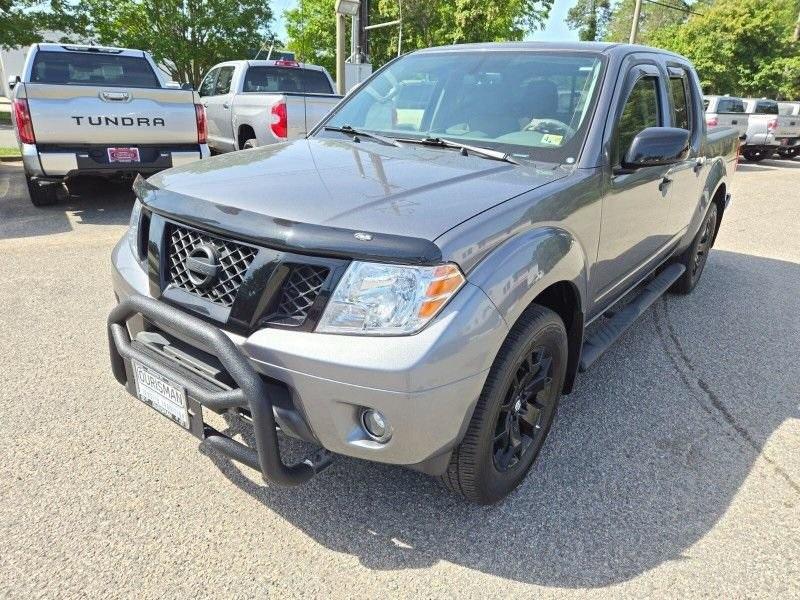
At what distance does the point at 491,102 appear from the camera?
306cm

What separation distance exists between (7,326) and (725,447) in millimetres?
4238

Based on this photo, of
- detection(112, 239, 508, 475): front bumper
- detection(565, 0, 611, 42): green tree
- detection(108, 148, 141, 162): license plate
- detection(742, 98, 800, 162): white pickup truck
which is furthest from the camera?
detection(565, 0, 611, 42): green tree

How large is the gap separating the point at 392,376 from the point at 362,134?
6.21ft

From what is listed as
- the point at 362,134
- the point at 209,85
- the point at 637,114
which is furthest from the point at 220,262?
the point at 209,85

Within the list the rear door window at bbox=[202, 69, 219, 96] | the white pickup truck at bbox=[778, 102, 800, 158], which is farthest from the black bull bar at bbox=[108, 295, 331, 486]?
the white pickup truck at bbox=[778, 102, 800, 158]

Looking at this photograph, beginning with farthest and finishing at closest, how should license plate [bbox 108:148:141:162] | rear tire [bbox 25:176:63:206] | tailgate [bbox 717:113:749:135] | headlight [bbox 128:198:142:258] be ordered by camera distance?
tailgate [bbox 717:113:749:135] < rear tire [bbox 25:176:63:206] < license plate [bbox 108:148:141:162] < headlight [bbox 128:198:142:258]

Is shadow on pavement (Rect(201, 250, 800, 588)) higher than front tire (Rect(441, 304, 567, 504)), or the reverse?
front tire (Rect(441, 304, 567, 504))

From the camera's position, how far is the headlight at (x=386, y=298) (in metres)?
1.82

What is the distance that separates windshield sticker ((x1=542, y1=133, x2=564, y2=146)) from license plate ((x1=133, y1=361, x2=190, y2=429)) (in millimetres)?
1928

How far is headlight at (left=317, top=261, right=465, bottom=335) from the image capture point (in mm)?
1820

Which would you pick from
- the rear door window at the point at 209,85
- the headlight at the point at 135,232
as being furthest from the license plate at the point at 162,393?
the rear door window at the point at 209,85

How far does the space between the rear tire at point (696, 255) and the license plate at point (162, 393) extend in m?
3.95

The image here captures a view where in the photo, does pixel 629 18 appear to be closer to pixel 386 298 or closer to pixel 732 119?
pixel 732 119

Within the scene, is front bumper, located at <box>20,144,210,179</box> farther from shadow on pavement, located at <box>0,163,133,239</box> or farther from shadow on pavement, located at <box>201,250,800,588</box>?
shadow on pavement, located at <box>201,250,800,588</box>
